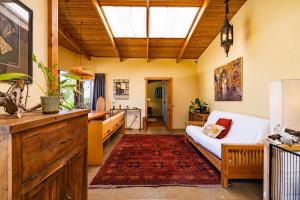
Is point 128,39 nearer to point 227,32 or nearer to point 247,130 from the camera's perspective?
point 227,32

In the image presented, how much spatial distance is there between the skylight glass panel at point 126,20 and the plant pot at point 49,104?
3553 mm

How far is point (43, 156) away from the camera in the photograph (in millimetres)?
978

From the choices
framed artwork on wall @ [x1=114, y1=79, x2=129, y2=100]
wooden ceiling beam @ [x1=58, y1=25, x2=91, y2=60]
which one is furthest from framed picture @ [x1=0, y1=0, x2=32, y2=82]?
framed artwork on wall @ [x1=114, y1=79, x2=129, y2=100]

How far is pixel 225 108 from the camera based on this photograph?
4449mm

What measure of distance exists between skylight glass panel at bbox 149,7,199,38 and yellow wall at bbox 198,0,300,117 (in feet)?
3.75

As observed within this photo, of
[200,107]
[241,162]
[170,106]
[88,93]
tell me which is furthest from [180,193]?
[88,93]

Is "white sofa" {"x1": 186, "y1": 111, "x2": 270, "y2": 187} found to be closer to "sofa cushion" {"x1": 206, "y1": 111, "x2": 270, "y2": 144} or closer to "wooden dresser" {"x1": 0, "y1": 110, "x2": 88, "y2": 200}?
"sofa cushion" {"x1": 206, "y1": 111, "x2": 270, "y2": 144}

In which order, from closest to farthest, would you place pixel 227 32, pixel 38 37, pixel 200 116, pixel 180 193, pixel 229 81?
pixel 38 37, pixel 180 193, pixel 227 32, pixel 229 81, pixel 200 116

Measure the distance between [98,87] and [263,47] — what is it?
207 inches

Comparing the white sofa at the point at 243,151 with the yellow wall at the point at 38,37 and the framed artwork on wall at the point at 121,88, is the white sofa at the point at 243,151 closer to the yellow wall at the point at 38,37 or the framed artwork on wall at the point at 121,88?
the yellow wall at the point at 38,37

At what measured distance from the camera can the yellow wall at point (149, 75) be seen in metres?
6.72

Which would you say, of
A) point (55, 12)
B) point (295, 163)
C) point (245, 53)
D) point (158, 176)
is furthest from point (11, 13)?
point (245, 53)

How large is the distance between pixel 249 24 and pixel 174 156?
305 cm

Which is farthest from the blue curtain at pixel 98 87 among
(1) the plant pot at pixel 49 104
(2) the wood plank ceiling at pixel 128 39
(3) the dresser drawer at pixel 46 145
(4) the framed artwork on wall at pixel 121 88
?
(1) the plant pot at pixel 49 104
